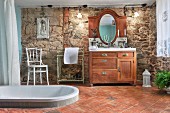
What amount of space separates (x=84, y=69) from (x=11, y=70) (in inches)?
87.7

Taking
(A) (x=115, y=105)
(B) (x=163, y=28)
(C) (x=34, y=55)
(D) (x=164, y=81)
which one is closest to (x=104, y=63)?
(D) (x=164, y=81)

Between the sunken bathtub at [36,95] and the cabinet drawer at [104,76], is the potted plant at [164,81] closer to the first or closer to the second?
the cabinet drawer at [104,76]

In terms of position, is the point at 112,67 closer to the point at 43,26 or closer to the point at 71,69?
the point at 71,69

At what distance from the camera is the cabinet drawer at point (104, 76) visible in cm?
412

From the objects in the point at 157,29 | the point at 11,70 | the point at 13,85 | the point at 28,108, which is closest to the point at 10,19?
the point at 11,70

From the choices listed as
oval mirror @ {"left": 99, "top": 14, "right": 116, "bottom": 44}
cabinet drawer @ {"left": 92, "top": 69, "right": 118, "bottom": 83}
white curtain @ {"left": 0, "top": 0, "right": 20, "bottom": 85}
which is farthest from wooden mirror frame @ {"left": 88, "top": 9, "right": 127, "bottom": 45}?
white curtain @ {"left": 0, "top": 0, "right": 20, "bottom": 85}

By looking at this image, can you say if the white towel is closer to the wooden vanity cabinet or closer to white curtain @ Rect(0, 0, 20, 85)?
the wooden vanity cabinet

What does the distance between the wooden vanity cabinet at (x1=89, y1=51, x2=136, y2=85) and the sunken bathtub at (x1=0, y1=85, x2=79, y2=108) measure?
120 cm

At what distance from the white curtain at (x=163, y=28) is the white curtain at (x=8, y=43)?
9.49ft

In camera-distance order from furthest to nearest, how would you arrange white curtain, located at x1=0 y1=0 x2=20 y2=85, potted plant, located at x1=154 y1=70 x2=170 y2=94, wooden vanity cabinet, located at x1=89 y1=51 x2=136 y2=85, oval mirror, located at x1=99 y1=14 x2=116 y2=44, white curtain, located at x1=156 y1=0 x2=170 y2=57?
oval mirror, located at x1=99 y1=14 x2=116 y2=44 < wooden vanity cabinet, located at x1=89 y1=51 x2=136 y2=85 < white curtain, located at x1=156 y1=0 x2=170 y2=57 < potted plant, located at x1=154 y1=70 x2=170 y2=94 < white curtain, located at x1=0 y1=0 x2=20 y2=85

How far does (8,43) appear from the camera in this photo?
3000 mm

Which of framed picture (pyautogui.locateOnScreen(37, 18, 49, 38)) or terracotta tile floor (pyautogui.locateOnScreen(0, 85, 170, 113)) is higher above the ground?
framed picture (pyautogui.locateOnScreen(37, 18, 49, 38))

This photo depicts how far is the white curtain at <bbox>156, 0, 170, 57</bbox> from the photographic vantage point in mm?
3562

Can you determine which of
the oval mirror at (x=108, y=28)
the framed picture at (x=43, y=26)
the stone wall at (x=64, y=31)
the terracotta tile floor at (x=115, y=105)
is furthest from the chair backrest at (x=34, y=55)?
the terracotta tile floor at (x=115, y=105)
